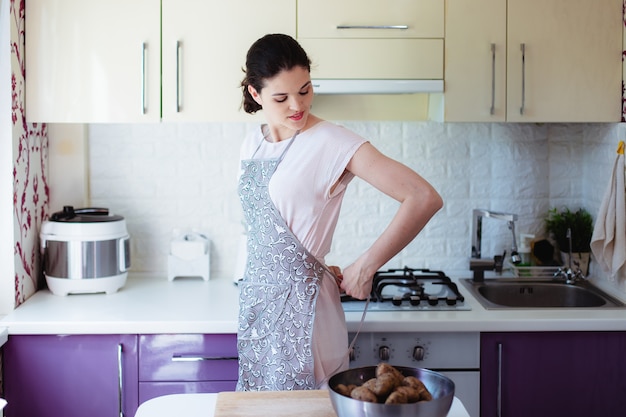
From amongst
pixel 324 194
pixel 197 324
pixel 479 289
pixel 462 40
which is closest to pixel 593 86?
pixel 462 40

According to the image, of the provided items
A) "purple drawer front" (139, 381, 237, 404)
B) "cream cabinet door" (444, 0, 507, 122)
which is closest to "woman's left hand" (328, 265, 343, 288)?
"purple drawer front" (139, 381, 237, 404)

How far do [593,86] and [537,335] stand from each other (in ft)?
3.00

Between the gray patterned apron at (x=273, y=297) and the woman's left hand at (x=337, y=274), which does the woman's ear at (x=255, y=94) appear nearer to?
the gray patterned apron at (x=273, y=297)

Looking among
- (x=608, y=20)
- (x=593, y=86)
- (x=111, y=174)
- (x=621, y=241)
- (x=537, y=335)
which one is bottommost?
(x=537, y=335)

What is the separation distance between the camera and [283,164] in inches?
91.1

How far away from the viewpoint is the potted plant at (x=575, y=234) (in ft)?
11.2

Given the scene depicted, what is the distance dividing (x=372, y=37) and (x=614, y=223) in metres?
1.09

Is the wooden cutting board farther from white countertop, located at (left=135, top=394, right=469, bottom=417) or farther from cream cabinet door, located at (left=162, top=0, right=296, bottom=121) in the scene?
cream cabinet door, located at (left=162, top=0, right=296, bottom=121)

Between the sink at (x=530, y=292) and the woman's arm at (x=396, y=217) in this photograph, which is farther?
the sink at (x=530, y=292)

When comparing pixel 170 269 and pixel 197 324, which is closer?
pixel 197 324

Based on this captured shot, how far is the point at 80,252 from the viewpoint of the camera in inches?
125

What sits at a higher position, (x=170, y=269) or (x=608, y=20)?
(x=608, y=20)

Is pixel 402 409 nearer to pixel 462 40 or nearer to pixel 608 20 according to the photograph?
pixel 462 40

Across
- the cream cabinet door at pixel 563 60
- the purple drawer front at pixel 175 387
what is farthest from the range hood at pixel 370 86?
the purple drawer front at pixel 175 387
